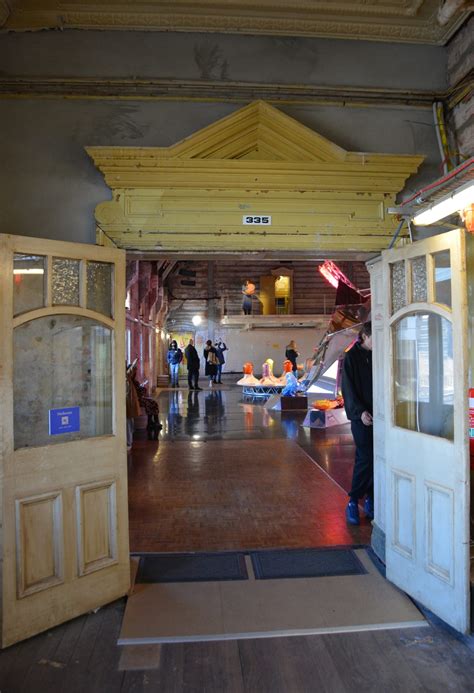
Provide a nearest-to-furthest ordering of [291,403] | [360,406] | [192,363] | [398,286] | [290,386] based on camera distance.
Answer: [398,286]
[360,406]
[291,403]
[290,386]
[192,363]

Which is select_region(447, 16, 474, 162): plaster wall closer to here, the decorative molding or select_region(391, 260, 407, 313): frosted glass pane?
the decorative molding

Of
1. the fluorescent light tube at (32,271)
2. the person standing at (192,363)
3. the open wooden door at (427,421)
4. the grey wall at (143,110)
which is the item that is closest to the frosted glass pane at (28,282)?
the fluorescent light tube at (32,271)

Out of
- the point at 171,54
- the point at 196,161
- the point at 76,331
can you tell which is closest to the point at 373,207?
the point at 196,161

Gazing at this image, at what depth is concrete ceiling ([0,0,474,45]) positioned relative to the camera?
334cm

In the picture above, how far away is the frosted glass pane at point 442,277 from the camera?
289 cm

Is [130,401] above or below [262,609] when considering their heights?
above

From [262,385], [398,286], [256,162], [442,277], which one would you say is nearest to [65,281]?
[256,162]

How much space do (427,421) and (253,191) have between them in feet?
6.87

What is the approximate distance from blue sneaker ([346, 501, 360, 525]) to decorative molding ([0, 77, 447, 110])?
11.7 feet

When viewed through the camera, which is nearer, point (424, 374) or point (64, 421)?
point (64, 421)

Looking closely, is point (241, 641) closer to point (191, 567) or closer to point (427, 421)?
point (191, 567)

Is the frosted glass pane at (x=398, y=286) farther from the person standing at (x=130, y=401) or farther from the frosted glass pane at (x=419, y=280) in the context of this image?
the person standing at (x=130, y=401)

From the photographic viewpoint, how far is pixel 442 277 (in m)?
2.93

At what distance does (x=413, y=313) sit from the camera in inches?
125
